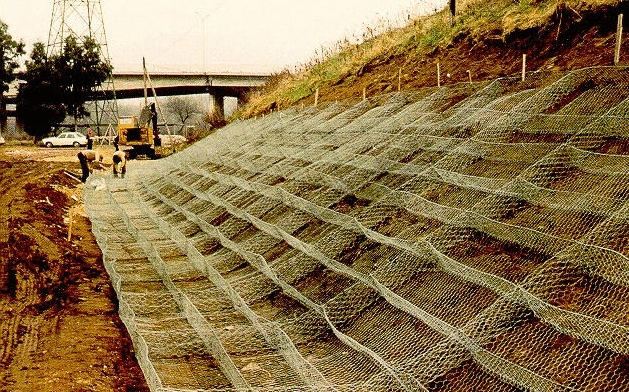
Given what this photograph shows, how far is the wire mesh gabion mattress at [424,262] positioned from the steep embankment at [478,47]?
145 centimetres

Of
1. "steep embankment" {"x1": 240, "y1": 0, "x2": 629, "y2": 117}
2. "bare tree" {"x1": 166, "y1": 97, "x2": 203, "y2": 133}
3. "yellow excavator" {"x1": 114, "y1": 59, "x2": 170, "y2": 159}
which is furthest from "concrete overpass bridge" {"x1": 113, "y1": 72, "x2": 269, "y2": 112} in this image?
"bare tree" {"x1": 166, "y1": 97, "x2": 203, "y2": 133}

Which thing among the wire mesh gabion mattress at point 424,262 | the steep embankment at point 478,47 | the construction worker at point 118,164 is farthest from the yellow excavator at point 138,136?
the wire mesh gabion mattress at point 424,262

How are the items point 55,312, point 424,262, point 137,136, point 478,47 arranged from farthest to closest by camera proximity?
point 137,136 → point 478,47 → point 55,312 → point 424,262

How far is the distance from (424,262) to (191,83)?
46764mm

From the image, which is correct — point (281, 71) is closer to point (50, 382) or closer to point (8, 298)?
point (8, 298)

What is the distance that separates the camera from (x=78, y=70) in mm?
35469

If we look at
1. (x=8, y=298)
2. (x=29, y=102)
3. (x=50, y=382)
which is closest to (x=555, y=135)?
(x=50, y=382)

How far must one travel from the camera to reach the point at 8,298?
7598mm

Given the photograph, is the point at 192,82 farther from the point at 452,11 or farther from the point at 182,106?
the point at 182,106

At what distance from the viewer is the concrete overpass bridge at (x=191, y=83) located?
Result: 46.5 m

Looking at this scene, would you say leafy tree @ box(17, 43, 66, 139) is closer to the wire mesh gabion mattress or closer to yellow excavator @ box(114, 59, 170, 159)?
yellow excavator @ box(114, 59, 170, 159)

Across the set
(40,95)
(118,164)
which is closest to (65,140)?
(40,95)

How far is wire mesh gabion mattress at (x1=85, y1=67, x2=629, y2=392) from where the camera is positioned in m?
4.20

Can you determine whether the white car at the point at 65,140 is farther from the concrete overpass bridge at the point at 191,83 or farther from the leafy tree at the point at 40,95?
the concrete overpass bridge at the point at 191,83
